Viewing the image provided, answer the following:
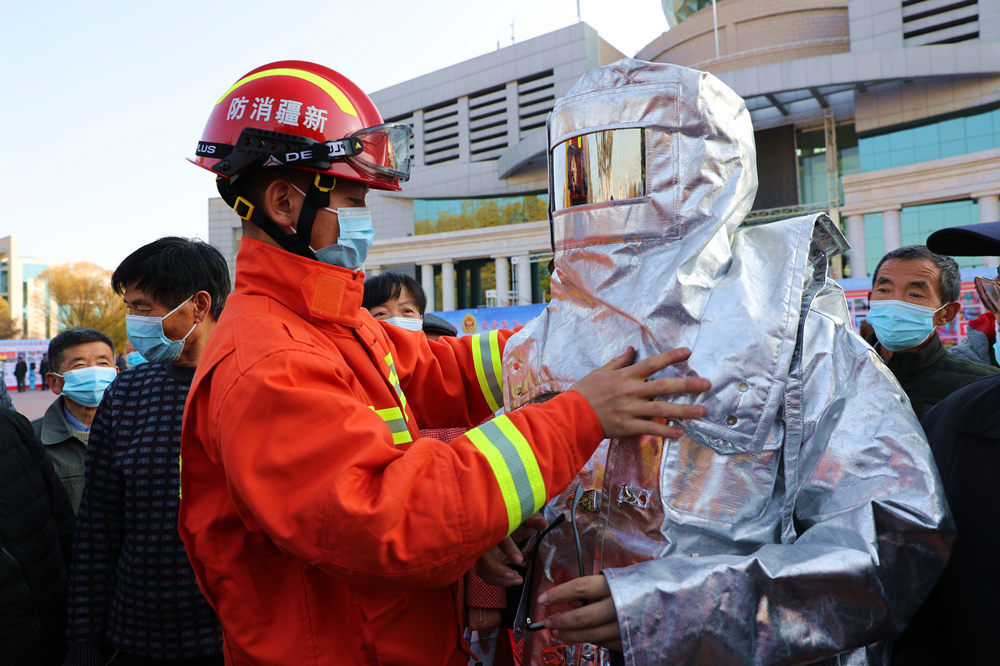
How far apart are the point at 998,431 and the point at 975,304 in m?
6.68

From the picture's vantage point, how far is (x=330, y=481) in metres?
1.31

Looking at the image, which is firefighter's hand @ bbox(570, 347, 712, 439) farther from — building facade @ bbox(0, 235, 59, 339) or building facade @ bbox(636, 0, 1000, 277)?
building facade @ bbox(0, 235, 59, 339)

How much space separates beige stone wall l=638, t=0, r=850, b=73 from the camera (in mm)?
29391

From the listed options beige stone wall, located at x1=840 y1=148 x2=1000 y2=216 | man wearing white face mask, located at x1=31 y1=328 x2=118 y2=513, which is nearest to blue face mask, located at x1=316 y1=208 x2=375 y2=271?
man wearing white face mask, located at x1=31 y1=328 x2=118 y2=513

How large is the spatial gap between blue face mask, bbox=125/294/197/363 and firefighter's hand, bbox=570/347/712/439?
2.19 m

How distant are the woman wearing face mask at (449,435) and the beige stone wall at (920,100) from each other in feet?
92.8

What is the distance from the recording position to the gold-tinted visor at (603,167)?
5.33 feet

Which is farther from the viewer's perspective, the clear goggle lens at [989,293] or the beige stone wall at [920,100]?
the beige stone wall at [920,100]

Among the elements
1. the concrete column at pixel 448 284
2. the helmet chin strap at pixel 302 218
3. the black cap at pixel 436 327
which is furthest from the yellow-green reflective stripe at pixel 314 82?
the concrete column at pixel 448 284

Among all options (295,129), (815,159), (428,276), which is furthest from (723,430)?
(428,276)

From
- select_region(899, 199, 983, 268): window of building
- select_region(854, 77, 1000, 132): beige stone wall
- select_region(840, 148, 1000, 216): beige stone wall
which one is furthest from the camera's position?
select_region(854, 77, 1000, 132): beige stone wall

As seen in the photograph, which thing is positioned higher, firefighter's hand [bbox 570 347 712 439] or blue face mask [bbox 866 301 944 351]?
blue face mask [bbox 866 301 944 351]

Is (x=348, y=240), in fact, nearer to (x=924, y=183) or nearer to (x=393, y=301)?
(x=393, y=301)

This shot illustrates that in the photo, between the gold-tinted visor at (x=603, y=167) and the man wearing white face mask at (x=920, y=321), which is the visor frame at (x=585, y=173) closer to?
the gold-tinted visor at (x=603, y=167)
